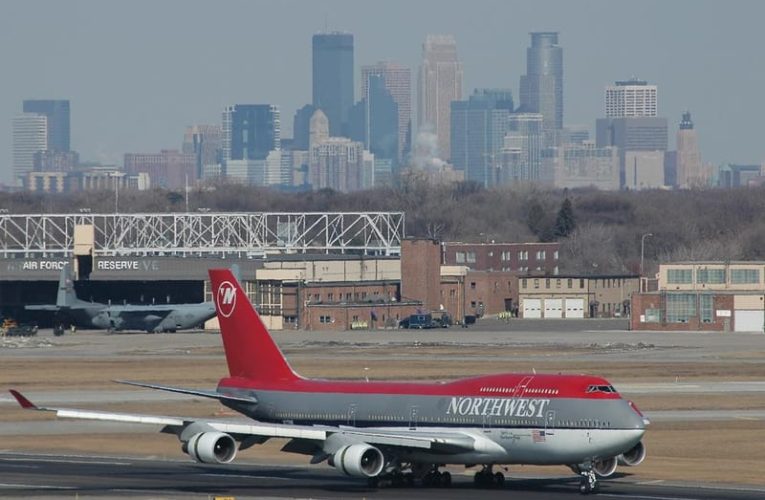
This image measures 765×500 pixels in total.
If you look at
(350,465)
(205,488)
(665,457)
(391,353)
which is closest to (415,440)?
(350,465)

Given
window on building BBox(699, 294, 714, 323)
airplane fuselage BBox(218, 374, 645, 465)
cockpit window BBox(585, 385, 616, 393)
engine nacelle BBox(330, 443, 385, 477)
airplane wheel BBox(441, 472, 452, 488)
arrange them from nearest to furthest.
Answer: airplane fuselage BBox(218, 374, 645, 465)
engine nacelle BBox(330, 443, 385, 477)
cockpit window BBox(585, 385, 616, 393)
airplane wheel BBox(441, 472, 452, 488)
window on building BBox(699, 294, 714, 323)

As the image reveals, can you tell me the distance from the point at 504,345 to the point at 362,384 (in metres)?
91.8

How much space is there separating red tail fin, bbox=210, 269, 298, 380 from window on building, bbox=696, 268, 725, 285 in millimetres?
120581

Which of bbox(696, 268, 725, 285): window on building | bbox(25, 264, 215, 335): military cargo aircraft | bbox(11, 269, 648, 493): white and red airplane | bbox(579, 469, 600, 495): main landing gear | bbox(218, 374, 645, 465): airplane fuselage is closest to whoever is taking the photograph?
bbox(218, 374, 645, 465): airplane fuselage

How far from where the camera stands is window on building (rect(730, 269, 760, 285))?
184125 millimetres

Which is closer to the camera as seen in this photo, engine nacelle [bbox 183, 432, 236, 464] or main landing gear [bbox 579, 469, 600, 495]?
main landing gear [bbox 579, 469, 600, 495]

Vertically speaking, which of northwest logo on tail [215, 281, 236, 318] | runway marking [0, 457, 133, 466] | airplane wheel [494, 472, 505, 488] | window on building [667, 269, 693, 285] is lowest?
runway marking [0, 457, 133, 466]

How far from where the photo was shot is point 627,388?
109 meters

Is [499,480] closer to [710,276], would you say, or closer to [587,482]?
[587,482]

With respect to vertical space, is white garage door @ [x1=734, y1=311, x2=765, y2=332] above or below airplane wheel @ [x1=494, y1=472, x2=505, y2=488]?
below

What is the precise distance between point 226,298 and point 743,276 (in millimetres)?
121767

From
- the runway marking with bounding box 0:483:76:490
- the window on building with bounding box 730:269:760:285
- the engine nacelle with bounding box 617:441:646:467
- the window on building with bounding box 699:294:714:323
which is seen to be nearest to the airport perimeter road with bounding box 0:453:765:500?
the runway marking with bounding box 0:483:76:490

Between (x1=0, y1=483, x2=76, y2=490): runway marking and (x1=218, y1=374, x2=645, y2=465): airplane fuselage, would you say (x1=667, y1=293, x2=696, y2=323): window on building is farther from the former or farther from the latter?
(x1=0, y1=483, x2=76, y2=490): runway marking

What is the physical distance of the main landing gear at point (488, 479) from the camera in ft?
213
